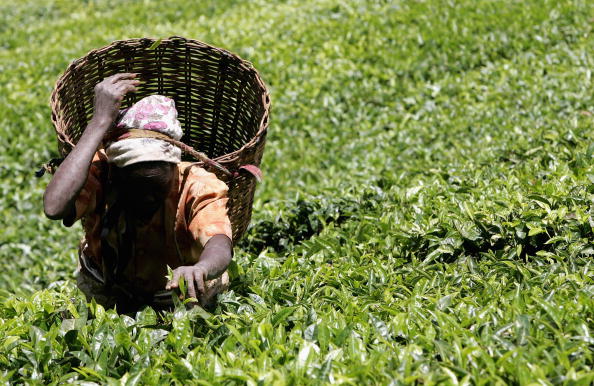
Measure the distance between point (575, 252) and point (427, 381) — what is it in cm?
140

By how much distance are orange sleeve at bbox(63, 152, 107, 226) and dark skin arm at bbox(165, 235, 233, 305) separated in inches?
24.3

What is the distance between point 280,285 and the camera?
330 cm

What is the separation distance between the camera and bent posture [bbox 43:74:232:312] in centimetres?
279

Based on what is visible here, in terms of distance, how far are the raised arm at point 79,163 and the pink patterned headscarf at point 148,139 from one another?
0.10 m

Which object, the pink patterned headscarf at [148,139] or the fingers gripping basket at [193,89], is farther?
the fingers gripping basket at [193,89]

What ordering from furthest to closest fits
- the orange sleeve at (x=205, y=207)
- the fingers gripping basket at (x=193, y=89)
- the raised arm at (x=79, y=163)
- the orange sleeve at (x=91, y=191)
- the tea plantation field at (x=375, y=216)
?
1. the fingers gripping basket at (x=193, y=89)
2. the orange sleeve at (x=91, y=191)
3. the orange sleeve at (x=205, y=207)
4. the raised arm at (x=79, y=163)
5. the tea plantation field at (x=375, y=216)

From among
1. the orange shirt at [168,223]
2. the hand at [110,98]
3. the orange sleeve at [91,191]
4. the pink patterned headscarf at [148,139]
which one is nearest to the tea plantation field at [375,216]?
the orange shirt at [168,223]

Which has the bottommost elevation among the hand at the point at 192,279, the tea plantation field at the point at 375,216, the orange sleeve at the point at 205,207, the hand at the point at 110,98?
the tea plantation field at the point at 375,216

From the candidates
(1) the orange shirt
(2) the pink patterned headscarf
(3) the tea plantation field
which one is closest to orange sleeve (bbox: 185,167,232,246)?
(1) the orange shirt

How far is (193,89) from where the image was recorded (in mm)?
4215

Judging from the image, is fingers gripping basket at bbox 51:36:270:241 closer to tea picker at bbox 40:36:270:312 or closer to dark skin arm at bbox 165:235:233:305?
tea picker at bbox 40:36:270:312

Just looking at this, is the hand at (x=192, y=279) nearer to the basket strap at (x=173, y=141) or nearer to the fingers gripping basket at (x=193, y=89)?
the basket strap at (x=173, y=141)

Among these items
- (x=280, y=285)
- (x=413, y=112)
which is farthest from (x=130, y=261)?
(x=413, y=112)

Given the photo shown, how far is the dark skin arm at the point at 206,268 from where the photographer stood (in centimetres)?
256
